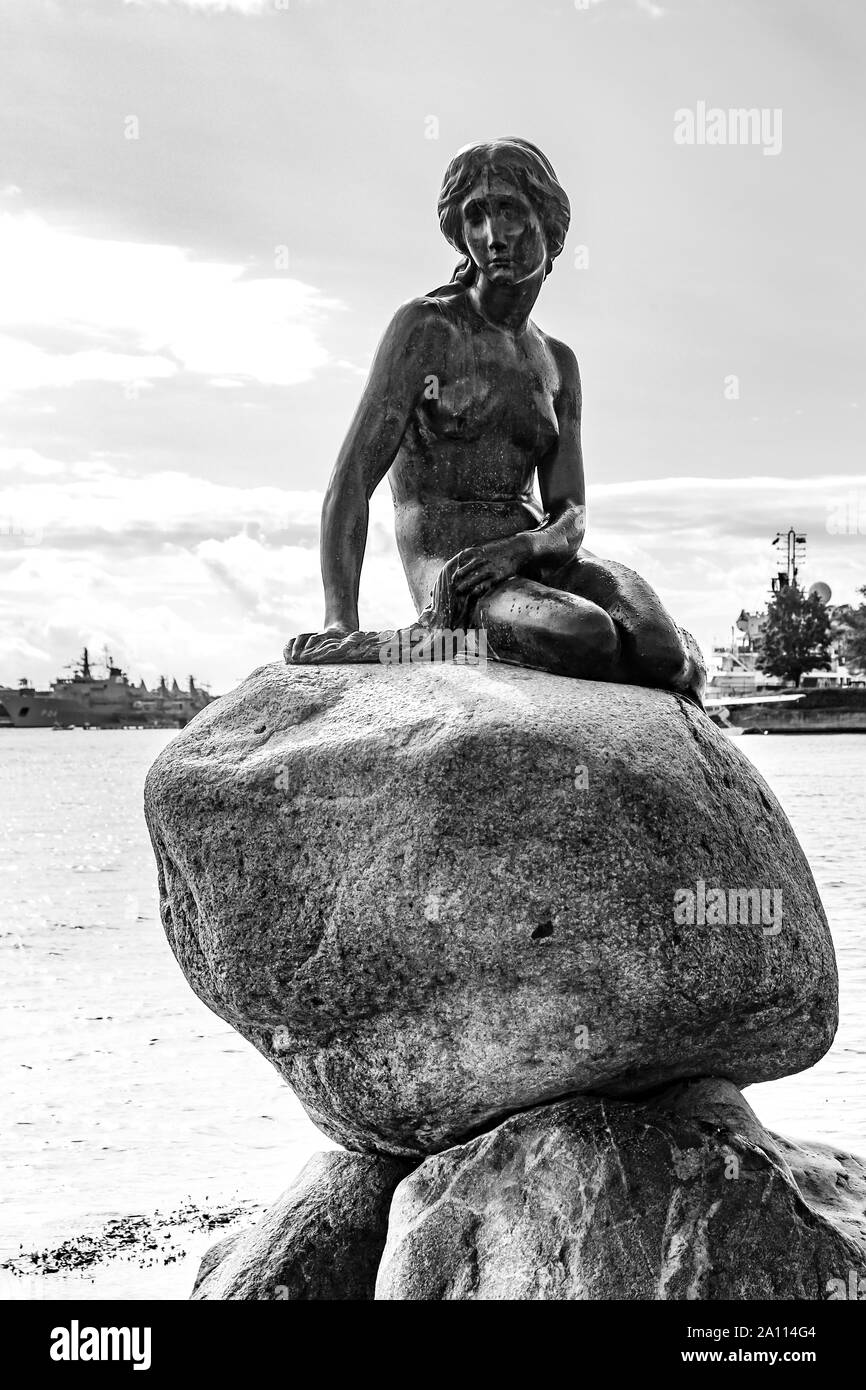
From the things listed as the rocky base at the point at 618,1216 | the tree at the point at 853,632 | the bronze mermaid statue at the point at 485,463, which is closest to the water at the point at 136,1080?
the rocky base at the point at 618,1216

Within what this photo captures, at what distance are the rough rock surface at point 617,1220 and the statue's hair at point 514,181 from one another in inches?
117

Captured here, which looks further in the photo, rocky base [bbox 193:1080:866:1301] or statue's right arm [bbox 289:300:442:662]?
statue's right arm [bbox 289:300:442:662]

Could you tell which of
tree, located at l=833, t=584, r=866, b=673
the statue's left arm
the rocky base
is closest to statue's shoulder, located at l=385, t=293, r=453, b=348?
the statue's left arm

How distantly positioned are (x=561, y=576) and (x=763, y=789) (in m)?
0.99

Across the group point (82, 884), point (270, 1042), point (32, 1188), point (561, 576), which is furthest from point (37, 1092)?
point (82, 884)

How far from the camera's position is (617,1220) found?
429 centimetres

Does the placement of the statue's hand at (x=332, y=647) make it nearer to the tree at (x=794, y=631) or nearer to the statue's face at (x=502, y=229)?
the statue's face at (x=502, y=229)

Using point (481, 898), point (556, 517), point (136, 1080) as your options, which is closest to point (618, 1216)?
point (481, 898)

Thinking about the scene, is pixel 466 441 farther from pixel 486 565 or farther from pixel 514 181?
pixel 514 181

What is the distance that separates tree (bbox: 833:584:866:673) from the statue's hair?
2133 inches

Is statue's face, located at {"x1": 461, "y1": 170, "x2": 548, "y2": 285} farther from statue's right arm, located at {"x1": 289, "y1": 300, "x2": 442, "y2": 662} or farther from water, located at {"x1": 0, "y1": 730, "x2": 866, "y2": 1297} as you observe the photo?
water, located at {"x1": 0, "y1": 730, "x2": 866, "y2": 1297}

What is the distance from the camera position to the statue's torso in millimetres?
5598

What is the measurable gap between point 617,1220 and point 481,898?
92cm

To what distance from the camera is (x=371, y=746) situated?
4.62m
